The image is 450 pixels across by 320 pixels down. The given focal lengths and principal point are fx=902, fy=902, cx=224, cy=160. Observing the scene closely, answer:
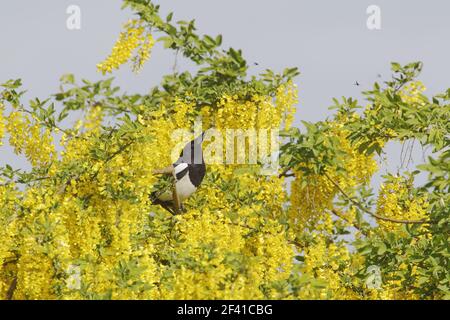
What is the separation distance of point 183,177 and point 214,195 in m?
0.31

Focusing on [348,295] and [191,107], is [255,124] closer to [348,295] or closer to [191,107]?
[191,107]

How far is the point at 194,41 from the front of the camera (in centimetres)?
769

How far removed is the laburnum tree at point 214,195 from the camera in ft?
18.6

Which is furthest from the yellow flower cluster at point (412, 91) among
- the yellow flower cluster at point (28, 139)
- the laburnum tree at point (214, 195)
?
the yellow flower cluster at point (28, 139)

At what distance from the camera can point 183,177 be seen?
7.39 metres

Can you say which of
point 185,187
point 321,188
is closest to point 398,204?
point 321,188

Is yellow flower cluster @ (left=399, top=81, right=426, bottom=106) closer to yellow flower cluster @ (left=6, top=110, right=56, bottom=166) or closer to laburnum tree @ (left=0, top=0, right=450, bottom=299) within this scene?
laburnum tree @ (left=0, top=0, right=450, bottom=299)

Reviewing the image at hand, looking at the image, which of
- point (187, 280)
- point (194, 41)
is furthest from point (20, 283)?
point (194, 41)

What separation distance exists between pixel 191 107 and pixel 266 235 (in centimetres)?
142

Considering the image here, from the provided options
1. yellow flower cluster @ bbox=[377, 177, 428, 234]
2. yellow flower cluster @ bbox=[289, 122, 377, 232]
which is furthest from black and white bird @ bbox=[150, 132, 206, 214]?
yellow flower cluster @ bbox=[377, 177, 428, 234]

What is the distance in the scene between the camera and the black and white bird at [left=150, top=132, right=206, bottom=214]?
734 cm

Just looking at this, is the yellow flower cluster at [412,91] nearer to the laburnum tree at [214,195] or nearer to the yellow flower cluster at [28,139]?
the laburnum tree at [214,195]

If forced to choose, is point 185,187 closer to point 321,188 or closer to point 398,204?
point 321,188

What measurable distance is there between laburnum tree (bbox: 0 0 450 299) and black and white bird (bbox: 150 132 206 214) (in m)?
0.09
